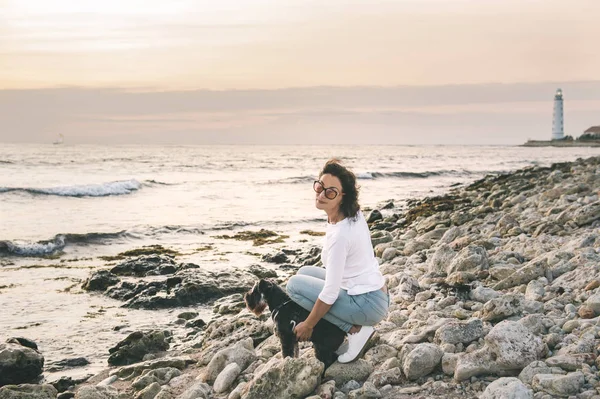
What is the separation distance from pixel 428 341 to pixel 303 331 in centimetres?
113

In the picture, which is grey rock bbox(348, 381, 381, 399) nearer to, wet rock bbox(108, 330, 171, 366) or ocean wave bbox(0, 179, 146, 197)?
wet rock bbox(108, 330, 171, 366)

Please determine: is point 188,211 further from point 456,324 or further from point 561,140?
point 561,140

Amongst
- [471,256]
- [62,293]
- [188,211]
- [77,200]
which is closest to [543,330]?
[471,256]

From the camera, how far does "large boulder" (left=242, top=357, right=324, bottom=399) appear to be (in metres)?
4.52

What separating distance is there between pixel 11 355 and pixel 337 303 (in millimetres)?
4188

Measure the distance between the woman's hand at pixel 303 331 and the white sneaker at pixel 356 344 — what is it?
35cm

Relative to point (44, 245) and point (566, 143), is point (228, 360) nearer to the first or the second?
point (44, 245)

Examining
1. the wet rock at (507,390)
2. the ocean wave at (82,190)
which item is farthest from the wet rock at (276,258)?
the ocean wave at (82,190)

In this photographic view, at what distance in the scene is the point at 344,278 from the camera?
15.9 feet

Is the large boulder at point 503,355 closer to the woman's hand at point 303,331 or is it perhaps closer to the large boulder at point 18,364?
the woman's hand at point 303,331

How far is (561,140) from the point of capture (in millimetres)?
123500

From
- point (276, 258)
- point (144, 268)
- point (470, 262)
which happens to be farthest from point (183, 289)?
point (470, 262)

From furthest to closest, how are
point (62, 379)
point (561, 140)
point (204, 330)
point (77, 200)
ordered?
point (561, 140)
point (77, 200)
point (204, 330)
point (62, 379)

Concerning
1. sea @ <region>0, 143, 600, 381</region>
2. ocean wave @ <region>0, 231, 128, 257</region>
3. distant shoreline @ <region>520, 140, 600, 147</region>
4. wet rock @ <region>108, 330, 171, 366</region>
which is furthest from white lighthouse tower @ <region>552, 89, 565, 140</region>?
wet rock @ <region>108, 330, 171, 366</region>
